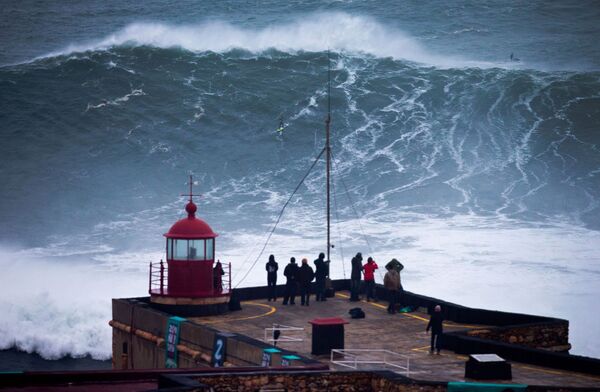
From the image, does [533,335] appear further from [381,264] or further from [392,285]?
[381,264]

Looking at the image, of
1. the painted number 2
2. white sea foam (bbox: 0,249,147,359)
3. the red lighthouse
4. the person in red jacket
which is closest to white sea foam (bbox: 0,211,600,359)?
white sea foam (bbox: 0,249,147,359)

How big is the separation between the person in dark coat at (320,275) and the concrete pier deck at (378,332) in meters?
0.23

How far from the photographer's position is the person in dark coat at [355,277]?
26922mm

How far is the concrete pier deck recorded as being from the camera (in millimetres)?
19547

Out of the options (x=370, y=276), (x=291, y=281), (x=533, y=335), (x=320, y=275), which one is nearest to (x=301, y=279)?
(x=291, y=281)

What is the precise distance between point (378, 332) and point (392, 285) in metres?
2.11

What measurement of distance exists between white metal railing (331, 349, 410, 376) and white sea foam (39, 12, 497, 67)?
136ft

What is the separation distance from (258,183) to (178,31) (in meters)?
17.8

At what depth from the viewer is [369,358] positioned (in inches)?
830

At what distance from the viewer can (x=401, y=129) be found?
53.9m

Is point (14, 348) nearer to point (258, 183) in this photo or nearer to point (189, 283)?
point (189, 283)

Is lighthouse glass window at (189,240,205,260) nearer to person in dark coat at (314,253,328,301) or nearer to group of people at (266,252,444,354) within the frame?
group of people at (266,252,444,354)

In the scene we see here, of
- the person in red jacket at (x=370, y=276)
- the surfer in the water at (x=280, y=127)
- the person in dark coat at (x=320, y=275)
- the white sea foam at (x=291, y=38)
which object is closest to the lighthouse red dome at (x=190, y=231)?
the person in dark coat at (x=320, y=275)

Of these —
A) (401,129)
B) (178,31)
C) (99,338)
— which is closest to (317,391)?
(99,338)
